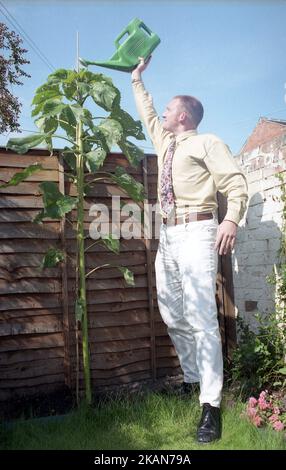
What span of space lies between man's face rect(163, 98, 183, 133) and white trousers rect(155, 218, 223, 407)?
2.13 feet

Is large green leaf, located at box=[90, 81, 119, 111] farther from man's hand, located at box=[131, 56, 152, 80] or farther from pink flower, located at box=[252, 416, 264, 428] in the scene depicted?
pink flower, located at box=[252, 416, 264, 428]

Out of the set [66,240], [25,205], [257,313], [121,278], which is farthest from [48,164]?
[257,313]

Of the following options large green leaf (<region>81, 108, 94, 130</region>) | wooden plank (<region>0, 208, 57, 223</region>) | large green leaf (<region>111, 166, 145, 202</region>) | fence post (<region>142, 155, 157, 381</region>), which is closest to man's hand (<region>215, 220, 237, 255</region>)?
large green leaf (<region>111, 166, 145, 202</region>)

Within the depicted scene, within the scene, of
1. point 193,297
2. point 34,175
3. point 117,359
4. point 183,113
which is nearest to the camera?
point 193,297

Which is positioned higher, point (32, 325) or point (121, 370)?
point (32, 325)

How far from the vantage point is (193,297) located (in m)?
2.37

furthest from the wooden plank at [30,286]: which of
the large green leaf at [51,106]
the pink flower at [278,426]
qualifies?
the pink flower at [278,426]

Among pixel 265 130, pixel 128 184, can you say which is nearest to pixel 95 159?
pixel 128 184

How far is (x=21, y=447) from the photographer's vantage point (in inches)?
83.5

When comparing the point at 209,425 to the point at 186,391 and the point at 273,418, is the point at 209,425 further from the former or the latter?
the point at 186,391

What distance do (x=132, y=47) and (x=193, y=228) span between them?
1.23 metres

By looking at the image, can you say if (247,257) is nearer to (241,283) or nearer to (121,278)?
(241,283)

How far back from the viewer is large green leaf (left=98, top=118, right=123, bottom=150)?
7.81 feet

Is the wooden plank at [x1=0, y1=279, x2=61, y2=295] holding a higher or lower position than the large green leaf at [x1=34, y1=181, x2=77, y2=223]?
lower
